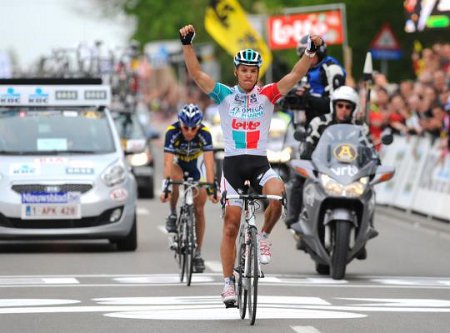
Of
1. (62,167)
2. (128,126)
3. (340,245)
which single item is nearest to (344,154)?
(340,245)

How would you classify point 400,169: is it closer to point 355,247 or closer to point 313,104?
point 313,104

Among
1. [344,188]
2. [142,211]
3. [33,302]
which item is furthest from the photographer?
[142,211]

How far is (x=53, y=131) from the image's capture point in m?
19.7

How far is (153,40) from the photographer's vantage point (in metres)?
87.4

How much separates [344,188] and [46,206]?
13.3ft

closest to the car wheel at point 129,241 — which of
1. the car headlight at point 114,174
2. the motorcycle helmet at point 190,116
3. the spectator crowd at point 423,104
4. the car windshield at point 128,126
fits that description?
the car headlight at point 114,174

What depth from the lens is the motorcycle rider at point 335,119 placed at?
16.8 m

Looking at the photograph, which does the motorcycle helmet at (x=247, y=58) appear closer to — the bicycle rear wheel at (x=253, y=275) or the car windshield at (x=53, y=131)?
the bicycle rear wheel at (x=253, y=275)

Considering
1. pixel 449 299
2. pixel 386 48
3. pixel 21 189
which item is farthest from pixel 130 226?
pixel 386 48

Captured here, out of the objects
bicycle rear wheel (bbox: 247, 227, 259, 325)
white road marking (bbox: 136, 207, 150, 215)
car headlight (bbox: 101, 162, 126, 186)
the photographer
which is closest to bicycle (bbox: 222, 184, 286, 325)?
bicycle rear wheel (bbox: 247, 227, 259, 325)

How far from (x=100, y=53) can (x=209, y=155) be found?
67.2 ft

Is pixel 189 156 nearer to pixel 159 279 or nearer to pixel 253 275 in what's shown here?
pixel 159 279

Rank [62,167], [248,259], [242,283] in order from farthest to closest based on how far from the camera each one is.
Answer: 1. [62,167]
2. [242,283]
3. [248,259]

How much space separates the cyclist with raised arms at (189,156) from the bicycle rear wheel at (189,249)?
149 millimetres
